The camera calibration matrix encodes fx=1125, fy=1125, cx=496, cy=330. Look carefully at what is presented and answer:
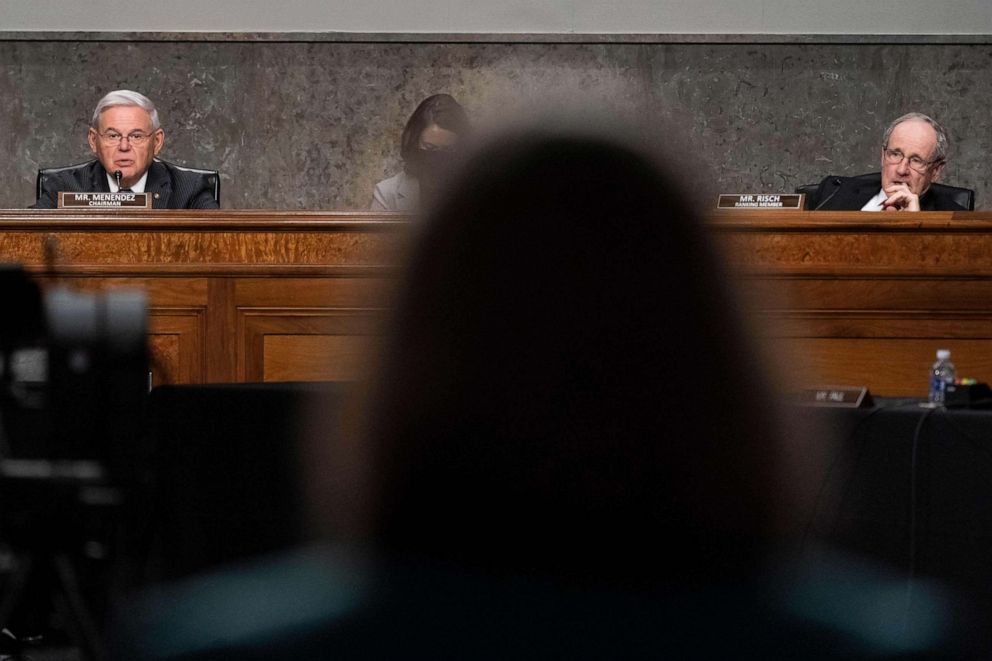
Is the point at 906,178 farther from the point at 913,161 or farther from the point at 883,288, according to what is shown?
the point at 883,288

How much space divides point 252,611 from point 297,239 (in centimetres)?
248

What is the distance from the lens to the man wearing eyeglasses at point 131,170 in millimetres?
4184

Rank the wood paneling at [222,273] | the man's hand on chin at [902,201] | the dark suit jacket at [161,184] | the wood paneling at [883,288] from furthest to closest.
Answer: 1. the dark suit jacket at [161,184]
2. the man's hand on chin at [902,201]
3. the wood paneling at [222,273]
4. the wood paneling at [883,288]

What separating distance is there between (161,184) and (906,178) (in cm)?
284

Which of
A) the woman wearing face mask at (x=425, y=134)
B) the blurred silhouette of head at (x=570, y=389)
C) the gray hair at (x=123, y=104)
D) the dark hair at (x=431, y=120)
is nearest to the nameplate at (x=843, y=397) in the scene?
the blurred silhouette of head at (x=570, y=389)

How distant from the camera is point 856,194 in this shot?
14.2 feet

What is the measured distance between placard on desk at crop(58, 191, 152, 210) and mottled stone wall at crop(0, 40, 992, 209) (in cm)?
230

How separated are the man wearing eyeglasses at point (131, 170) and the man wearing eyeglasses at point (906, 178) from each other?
235 cm

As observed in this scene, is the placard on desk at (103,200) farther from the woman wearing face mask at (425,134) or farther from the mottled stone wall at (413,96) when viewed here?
the mottled stone wall at (413,96)

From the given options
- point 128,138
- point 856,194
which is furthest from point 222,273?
point 856,194

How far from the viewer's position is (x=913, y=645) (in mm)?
715

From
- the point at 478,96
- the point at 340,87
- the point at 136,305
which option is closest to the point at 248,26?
the point at 340,87

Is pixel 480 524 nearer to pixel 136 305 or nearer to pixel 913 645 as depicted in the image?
pixel 913 645

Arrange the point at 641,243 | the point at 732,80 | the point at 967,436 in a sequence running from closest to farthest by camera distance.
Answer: the point at 641,243
the point at 967,436
the point at 732,80
